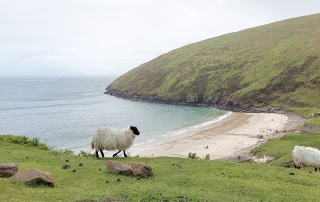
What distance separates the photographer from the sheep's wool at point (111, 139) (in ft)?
76.4

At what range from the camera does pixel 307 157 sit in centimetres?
2205

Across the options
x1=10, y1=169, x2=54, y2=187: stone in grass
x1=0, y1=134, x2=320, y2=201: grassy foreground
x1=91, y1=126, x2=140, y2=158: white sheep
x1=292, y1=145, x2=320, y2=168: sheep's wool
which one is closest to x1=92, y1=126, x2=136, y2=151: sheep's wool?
x1=91, y1=126, x2=140, y2=158: white sheep

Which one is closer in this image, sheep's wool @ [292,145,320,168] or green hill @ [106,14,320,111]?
sheep's wool @ [292,145,320,168]

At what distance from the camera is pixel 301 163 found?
893 inches

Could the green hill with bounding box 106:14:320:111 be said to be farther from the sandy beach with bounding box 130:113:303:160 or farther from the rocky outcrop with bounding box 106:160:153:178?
the rocky outcrop with bounding box 106:160:153:178

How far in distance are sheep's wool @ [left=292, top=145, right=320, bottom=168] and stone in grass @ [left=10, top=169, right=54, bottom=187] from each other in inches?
783

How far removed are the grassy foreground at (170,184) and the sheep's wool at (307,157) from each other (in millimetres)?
4543

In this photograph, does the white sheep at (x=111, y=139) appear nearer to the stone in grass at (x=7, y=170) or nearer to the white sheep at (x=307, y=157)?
the stone in grass at (x=7, y=170)

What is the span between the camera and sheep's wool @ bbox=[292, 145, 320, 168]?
70.7ft

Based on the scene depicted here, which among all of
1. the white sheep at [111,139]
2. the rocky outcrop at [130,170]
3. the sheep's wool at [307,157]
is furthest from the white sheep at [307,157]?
the white sheep at [111,139]

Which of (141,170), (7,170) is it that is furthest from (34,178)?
(141,170)

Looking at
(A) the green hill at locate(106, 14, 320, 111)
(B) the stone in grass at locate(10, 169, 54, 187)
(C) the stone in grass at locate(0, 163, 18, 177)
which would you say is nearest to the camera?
(B) the stone in grass at locate(10, 169, 54, 187)

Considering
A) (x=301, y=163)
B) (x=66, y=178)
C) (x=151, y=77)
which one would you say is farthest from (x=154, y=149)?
(x=151, y=77)

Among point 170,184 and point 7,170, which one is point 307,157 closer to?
point 170,184
